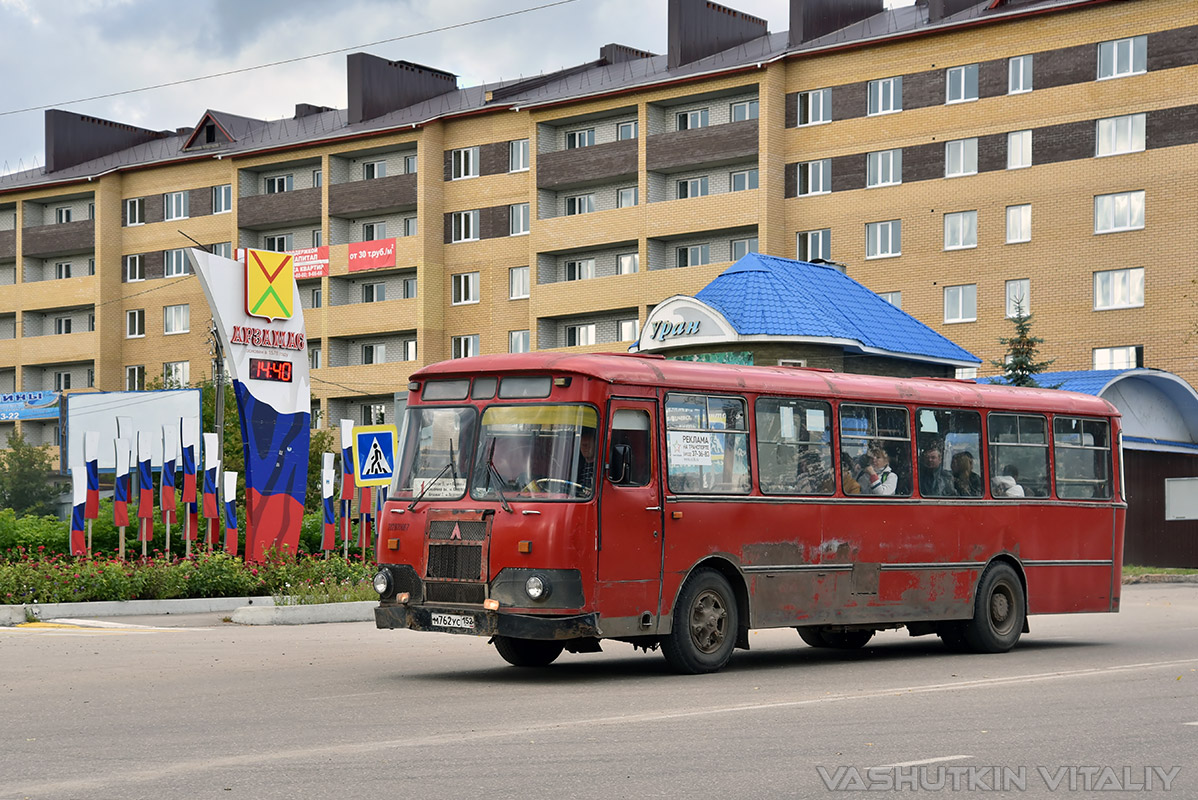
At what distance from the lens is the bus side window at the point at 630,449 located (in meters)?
14.0

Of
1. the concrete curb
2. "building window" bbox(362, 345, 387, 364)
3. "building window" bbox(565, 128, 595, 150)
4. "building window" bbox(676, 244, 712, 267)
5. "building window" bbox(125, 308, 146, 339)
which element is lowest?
the concrete curb

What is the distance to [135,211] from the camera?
80.4 m

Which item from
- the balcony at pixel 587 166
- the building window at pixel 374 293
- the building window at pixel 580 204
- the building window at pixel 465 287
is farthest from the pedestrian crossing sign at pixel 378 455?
the building window at pixel 374 293

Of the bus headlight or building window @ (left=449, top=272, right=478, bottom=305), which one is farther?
building window @ (left=449, top=272, right=478, bottom=305)

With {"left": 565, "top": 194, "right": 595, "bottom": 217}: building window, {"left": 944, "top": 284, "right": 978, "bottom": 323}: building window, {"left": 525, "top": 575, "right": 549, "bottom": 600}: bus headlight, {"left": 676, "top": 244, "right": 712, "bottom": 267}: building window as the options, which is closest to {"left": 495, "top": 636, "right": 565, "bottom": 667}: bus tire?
{"left": 525, "top": 575, "right": 549, "bottom": 600}: bus headlight

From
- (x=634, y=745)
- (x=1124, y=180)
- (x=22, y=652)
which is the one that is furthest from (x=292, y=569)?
(x=1124, y=180)

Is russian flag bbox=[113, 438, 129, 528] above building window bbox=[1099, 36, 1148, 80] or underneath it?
underneath

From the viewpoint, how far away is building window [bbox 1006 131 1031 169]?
55844 millimetres

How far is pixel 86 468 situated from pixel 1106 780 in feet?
70.8

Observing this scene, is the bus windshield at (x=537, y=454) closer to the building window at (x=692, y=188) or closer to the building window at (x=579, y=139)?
the building window at (x=692, y=188)

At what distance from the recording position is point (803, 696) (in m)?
12.8

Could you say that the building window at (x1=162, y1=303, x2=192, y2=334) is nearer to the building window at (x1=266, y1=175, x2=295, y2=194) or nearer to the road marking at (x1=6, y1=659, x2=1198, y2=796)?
the building window at (x1=266, y1=175, x2=295, y2=194)

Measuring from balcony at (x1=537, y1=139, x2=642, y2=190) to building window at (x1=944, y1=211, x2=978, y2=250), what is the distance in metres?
13.2

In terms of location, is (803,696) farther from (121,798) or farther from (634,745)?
(121,798)
